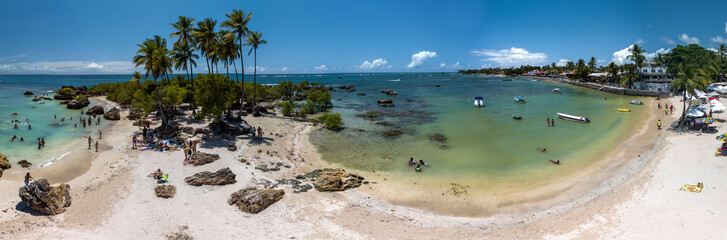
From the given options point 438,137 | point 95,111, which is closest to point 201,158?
point 438,137

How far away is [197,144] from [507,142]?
3512 cm

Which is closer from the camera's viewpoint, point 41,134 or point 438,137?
point 41,134

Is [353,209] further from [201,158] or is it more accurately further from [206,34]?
[206,34]

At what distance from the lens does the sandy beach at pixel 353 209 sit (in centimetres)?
1577

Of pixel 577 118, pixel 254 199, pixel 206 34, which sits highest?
pixel 206 34

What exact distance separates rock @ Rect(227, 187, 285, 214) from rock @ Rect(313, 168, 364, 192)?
316cm

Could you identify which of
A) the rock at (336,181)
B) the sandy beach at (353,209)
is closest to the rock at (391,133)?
the sandy beach at (353,209)

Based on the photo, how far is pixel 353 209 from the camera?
18.9 m

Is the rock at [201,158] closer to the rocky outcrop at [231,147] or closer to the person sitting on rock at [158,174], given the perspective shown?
the person sitting on rock at [158,174]

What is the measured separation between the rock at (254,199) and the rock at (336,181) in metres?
3.16

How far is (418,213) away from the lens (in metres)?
19.0

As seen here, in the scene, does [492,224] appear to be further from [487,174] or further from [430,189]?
[487,174]

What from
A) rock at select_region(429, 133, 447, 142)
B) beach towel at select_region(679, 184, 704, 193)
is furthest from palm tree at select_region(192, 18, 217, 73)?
beach towel at select_region(679, 184, 704, 193)

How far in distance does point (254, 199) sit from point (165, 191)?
6081 mm
